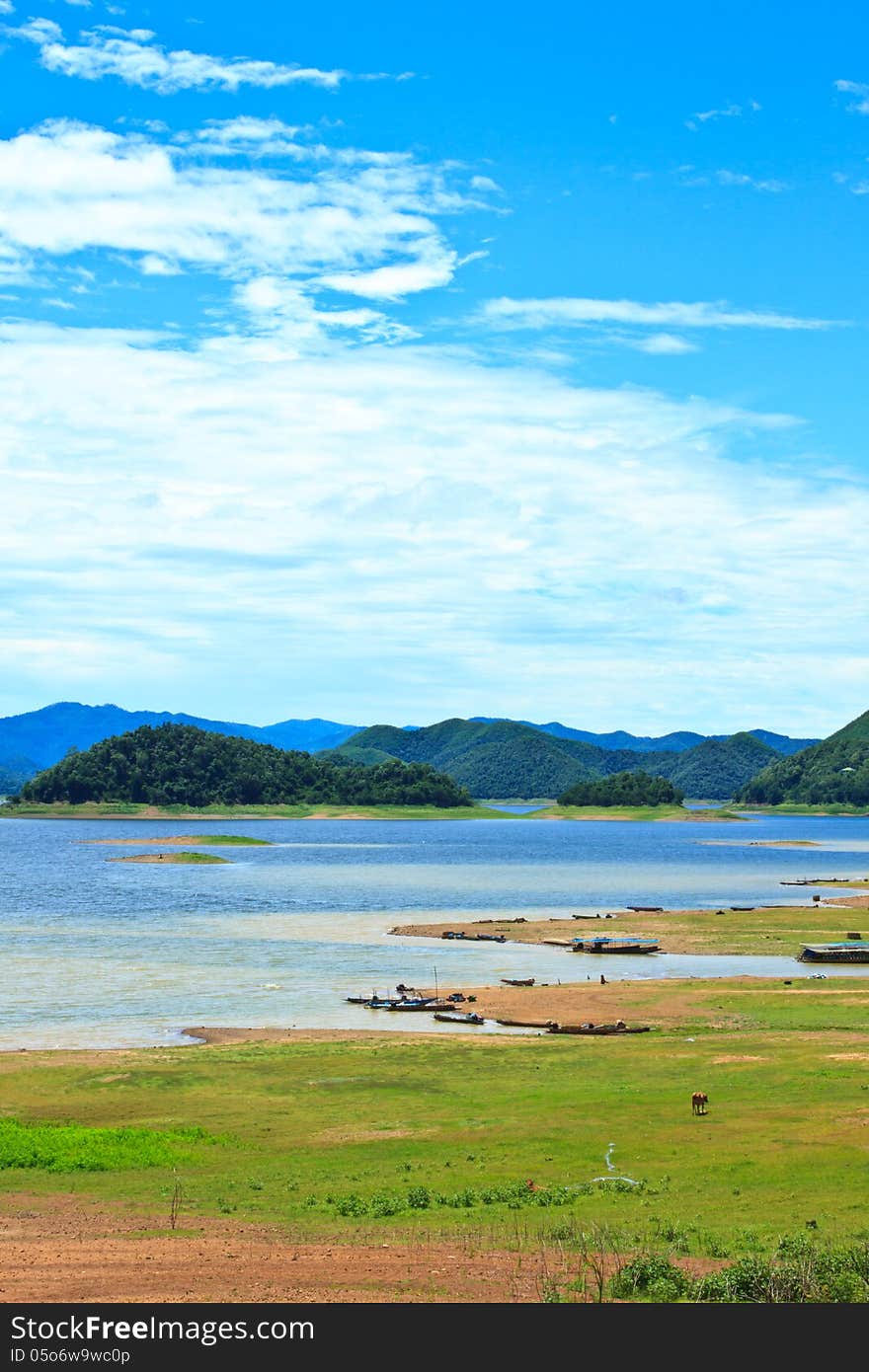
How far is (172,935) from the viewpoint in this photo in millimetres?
99000

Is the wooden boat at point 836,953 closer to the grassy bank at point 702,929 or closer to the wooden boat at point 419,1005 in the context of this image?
the grassy bank at point 702,929

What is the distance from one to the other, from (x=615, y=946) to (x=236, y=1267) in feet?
235

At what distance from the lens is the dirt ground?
882 inches

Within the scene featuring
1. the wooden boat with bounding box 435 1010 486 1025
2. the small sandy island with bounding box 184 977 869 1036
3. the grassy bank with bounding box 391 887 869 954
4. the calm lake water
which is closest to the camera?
the small sandy island with bounding box 184 977 869 1036

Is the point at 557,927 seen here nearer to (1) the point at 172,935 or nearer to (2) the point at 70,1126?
(1) the point at 172,935

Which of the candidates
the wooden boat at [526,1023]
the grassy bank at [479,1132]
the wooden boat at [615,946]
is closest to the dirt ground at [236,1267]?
the grassy bank at [479,1132]

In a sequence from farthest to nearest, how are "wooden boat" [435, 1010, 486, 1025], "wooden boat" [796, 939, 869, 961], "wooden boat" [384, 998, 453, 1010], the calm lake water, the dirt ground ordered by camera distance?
"wooden boat" [796, 939, 869, 961] < "wooden boat" [384, 998, 453, 1010] < the calm lake water < "wooden boat" [435, 1010, 486, 1025] < the dirt ground

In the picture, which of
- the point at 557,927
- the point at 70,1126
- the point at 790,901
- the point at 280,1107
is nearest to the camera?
the point at 70,1126

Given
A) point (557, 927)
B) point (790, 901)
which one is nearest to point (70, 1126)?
point (557, 927)

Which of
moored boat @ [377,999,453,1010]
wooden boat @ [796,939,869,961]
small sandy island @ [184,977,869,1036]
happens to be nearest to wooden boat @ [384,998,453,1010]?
moored boat @ [377,999,453,1010]

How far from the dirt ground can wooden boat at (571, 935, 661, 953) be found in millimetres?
66568

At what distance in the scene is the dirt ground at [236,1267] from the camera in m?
22.4

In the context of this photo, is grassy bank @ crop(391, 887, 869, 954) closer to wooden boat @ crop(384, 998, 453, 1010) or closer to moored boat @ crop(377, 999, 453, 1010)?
wooden boat @ crop(384, 998, 453, 1010)
